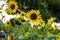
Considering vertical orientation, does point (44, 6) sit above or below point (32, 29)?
below

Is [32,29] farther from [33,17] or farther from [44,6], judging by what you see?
[44,6]

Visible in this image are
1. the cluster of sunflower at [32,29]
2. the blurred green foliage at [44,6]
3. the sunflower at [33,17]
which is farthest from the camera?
the blurred green foliage at [44,6]

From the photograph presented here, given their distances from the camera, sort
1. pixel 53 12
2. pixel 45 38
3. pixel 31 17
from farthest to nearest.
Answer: pixel 53 12
pixel 31 17
pixel 45 38

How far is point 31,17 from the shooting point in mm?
2104

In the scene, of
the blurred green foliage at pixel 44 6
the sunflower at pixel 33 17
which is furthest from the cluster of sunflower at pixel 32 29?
the blurred green foliage at pixel 44 6

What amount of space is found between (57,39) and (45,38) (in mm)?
107

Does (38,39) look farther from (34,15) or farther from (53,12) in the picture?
(53,12)

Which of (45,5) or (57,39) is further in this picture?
(45,5)

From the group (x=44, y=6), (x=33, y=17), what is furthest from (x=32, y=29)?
(x=44, y=6)

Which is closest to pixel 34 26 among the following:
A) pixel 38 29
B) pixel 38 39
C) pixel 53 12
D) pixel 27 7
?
pixel 38 29

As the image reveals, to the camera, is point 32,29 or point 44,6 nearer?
point 32,29

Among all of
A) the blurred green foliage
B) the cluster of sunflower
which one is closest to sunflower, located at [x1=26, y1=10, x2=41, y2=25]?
the cluster of sunflower

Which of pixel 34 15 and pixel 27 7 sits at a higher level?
pixel 34 15

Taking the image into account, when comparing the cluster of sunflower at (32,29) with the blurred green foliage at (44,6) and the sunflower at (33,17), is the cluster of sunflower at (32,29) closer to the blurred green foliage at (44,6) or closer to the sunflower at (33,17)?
the sunflower at (33,17)
